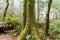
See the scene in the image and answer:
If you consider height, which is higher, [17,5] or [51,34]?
[17,5]

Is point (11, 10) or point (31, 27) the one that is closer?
point (31, 27)

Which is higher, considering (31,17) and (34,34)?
(31,17)

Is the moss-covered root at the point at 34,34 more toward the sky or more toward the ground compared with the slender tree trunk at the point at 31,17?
more toward the ground

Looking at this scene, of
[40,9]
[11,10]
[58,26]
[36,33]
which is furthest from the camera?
[11,10]

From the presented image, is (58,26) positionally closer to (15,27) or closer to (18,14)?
(15,27)

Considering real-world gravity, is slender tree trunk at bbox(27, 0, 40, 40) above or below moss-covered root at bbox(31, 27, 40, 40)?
above

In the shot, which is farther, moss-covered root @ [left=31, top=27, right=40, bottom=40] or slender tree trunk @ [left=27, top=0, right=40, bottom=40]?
slender tree trunk @ [left=27, top=0, right=40, bottom=40]

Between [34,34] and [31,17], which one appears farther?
[31,17]

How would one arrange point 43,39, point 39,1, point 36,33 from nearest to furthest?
1. point 36,33
2. point 43,39
3. point 39,1

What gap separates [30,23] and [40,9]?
31.1 ft

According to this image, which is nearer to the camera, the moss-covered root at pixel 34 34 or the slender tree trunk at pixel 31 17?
the moss-covered root at pixel 34 34

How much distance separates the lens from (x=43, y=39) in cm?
877

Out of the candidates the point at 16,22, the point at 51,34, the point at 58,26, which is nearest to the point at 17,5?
the point at 16,22

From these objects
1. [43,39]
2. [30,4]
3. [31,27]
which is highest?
[30,4]
